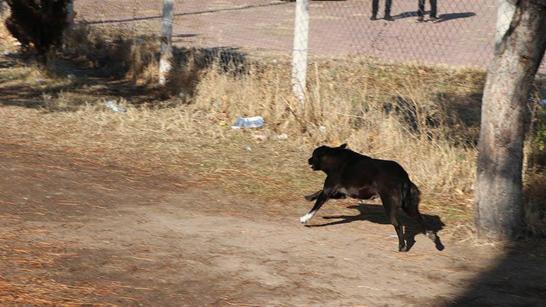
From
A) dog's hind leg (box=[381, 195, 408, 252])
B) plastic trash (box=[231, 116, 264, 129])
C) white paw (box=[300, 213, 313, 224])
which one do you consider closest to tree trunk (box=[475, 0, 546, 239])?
dog's hind leg (box=[381, 195, 408, 252])

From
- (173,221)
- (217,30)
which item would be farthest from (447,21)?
(173,221)

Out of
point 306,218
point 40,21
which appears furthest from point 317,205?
point 40,21

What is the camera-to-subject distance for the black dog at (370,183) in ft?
21.0

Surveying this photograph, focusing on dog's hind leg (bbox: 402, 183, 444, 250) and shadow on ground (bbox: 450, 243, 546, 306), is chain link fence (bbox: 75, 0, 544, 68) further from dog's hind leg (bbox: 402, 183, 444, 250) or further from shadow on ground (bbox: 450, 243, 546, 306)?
shadow on ground (bbox: 450, 243, 546, 306)

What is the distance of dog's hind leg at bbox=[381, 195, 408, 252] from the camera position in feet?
20.6

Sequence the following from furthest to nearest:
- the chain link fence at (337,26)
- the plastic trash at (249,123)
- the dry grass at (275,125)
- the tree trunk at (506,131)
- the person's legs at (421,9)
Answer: the person's legs at (421,9), the chain link fence at (337,26), the plastic trash at (249,123), the dry grass at (275,125), the tree trunk at (506,131)

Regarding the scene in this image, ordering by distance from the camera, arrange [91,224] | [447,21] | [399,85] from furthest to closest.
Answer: [447,21]
[399,85]
[91,224]

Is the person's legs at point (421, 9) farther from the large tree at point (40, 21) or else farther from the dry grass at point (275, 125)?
the large tree at point (40, 21)

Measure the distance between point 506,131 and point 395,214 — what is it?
3.30 ft

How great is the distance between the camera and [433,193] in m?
7.96

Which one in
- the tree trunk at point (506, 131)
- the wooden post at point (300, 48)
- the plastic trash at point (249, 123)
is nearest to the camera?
the tree trunk at point (506, 131)

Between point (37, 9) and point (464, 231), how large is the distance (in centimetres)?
860

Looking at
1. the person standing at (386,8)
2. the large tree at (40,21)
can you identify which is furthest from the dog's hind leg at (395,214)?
the person standing at (386,8)

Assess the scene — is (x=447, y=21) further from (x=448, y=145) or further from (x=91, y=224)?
(x=91, y=224)
